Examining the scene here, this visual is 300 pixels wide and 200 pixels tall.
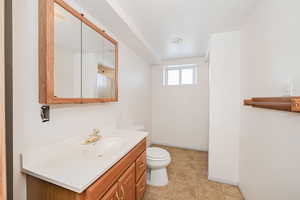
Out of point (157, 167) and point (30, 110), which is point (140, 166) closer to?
point (157, 167)

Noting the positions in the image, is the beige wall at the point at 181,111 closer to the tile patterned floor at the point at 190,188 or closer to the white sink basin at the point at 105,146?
the tile patterned floor at the point at 190,188

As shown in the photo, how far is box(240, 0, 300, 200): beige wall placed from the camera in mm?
826

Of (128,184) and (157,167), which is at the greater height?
(128,184)

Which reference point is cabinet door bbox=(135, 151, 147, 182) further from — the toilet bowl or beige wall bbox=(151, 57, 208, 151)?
beige wall bbox=(151, 57, 208, 151)

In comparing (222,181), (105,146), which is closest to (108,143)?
(105,146)

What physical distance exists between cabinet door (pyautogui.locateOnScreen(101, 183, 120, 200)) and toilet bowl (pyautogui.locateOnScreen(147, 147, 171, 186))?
84 cm

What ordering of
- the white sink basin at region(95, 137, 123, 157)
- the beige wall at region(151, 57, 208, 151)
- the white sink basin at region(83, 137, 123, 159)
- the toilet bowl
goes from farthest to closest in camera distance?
the beige wall at region(151, 57, 208, 151) < the toilet bowl < the white sink basin at region(95, 137, 123, 157) < the white sink basin at region(83, 137, 123, 159)

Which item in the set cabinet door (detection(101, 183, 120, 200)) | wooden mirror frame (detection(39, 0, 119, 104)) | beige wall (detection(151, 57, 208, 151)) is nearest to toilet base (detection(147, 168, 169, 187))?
cabinet door (detection(101, 183, 120, 200))

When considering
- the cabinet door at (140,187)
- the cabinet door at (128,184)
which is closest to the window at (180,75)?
the cabinet door at (140,187)

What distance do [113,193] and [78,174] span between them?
34 centimetres

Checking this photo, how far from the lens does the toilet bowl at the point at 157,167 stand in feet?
5.74

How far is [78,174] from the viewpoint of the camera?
29.7 inches

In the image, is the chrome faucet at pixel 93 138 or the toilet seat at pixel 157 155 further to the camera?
the toilet seat at pixel 157 155

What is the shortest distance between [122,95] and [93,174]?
1405 mm
